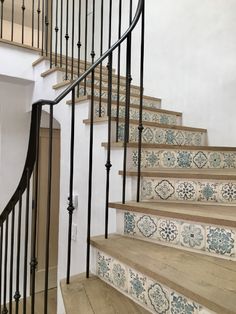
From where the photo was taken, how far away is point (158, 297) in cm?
121

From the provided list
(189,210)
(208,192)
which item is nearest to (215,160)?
(208,192)

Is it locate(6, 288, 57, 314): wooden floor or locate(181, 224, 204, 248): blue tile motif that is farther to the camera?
locate(6, 288, 57, 314): wooden floor

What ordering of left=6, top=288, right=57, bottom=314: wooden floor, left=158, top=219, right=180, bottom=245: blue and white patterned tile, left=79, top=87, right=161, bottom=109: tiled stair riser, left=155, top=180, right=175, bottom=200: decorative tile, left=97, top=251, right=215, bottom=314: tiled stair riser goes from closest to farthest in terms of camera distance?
left=97, top=251, right=215, bottom=314: tiled stair riser, left=158, top=219, right=180, bottom=245: blue and white patterned tile, left=155, top=180, right=175, bottom=200: decorative tile, left=79, top=87, right=161, bottom=109: tiled stair riser, left=6, top=288, right=57, bottom=314: wooden floor

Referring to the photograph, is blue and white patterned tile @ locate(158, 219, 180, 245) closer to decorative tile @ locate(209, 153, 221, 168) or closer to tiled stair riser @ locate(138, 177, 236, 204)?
tiled stair riser @ locate(138, 177, 236, 204)

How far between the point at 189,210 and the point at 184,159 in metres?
0.69

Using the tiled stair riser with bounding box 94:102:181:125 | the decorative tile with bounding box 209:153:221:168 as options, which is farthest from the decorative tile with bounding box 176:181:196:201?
the tiled stair riser with bounding box 94:102:181:125

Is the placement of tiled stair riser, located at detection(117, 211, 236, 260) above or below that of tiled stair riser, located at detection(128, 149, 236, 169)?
below

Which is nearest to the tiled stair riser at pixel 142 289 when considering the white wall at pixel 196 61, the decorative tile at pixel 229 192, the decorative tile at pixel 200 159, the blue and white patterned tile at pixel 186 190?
the blue and white patterned tile at pixel 186 190

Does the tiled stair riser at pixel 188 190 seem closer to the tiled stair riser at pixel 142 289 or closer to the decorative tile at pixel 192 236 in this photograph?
the decorative tile at pixel 192 236

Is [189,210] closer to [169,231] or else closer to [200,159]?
[169,231]

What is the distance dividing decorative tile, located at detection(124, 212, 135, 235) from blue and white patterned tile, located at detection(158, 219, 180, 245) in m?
0.18

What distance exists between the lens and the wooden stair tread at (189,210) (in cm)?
134

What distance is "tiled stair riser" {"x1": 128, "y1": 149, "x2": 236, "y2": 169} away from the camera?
201 cm

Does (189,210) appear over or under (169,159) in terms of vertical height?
under
